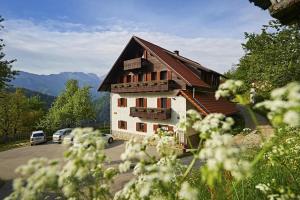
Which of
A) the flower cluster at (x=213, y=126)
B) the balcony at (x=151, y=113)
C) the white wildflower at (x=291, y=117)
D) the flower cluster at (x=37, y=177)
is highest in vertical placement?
the white wildflower at (x=291, y=117)

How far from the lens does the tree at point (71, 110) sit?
143 feet

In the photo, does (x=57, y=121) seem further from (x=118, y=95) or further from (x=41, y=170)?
(x=41, y=170)

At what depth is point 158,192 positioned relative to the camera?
2529 mm

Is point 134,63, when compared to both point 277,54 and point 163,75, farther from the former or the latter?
point 277,54

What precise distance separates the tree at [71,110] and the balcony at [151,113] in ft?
55.1

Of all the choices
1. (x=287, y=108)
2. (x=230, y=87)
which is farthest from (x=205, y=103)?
(x=287, y=108)

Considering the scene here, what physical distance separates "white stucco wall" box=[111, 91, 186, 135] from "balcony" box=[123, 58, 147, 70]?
3.27 m

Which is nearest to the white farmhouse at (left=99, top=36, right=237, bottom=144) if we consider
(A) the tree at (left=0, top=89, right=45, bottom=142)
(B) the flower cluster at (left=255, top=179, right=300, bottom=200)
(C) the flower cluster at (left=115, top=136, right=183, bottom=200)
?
(B) the flower cluster at (left=255, top=179, right=300, bottom=200)

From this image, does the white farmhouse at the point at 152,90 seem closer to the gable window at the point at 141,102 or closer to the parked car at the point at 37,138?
the gable window at the point at 141,102

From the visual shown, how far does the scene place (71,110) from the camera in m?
44.4

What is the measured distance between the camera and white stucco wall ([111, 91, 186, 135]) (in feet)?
85.9

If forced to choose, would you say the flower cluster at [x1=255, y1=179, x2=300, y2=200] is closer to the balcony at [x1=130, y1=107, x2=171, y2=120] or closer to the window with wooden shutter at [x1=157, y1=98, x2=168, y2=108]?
the balcony at [x1=130, y1=107, x2=171, y2=120]

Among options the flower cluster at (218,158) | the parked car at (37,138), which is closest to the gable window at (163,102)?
the parked car at (37,138)

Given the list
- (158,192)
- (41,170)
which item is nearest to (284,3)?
(158,192)
